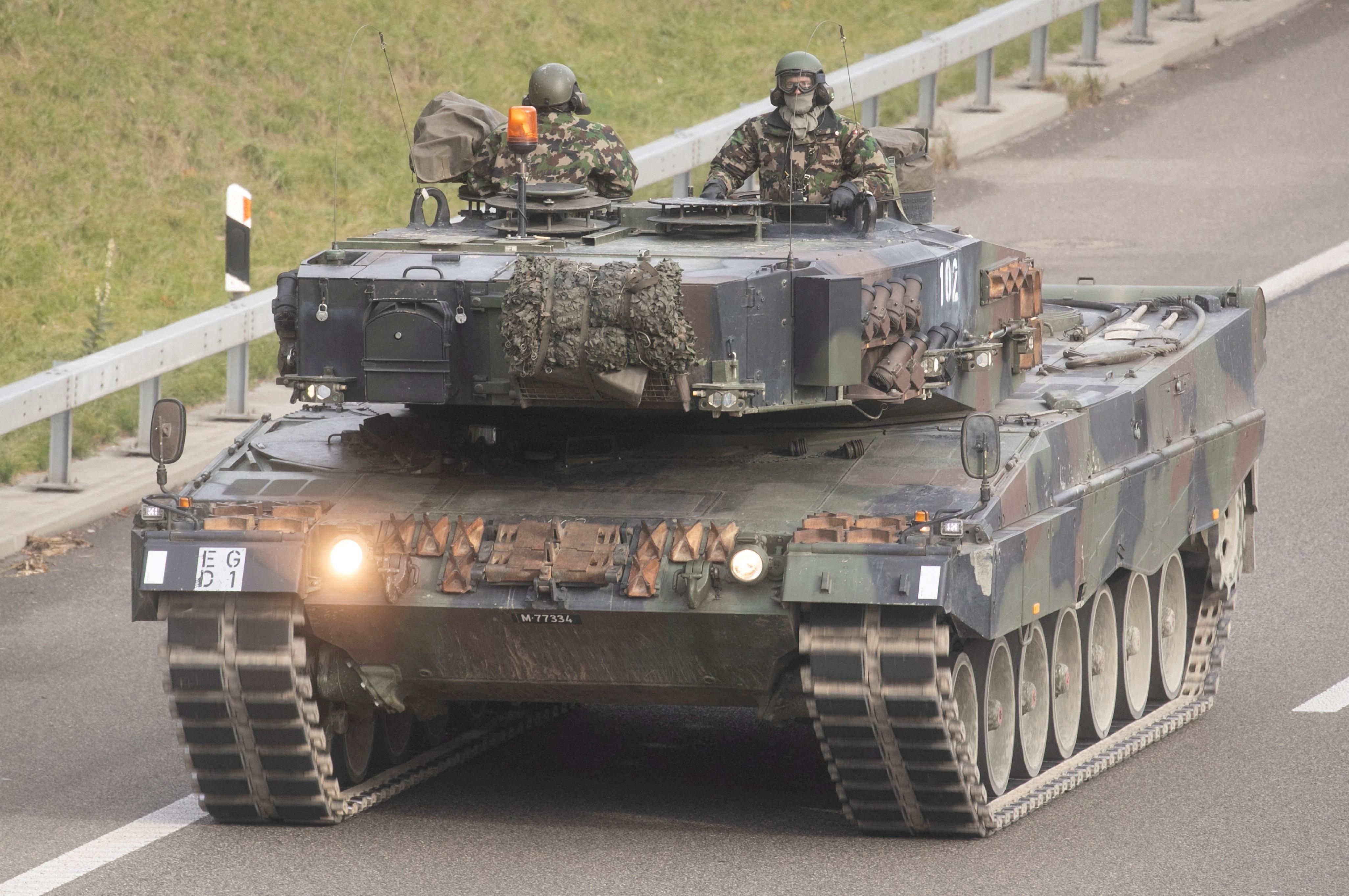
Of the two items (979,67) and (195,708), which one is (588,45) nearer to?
(979,67)

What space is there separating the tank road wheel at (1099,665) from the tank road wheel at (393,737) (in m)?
3.44

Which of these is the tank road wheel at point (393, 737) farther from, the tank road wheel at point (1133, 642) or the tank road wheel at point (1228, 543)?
the tank road wheel at point (1228, 543)

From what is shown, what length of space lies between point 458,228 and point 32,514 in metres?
5.30

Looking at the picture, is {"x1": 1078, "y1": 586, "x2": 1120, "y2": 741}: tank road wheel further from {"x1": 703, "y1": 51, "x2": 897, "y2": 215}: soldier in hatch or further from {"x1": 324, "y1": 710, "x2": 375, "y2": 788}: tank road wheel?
{"x1": 324, "y1": 710, "x2": 375, "y2": 788}: tank road wheel

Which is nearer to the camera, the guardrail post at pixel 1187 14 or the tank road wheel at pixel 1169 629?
the tank road wheel at pixel 1169 629

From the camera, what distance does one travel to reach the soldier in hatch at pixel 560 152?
519 inches

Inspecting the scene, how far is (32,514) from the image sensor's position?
16.6 metres

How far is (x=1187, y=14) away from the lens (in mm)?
26828

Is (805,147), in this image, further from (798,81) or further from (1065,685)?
(1065,685)

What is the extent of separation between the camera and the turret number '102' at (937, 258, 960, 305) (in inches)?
466

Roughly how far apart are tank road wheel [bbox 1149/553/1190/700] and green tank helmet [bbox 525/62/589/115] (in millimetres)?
4101

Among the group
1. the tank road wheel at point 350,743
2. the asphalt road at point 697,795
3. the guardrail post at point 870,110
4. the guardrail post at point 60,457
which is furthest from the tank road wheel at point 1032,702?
the guardrail post at point 870,110

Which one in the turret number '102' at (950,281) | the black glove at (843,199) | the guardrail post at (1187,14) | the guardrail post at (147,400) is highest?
the guardrail post at (1187,14)

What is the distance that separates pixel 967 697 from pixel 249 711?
3.14 metres
